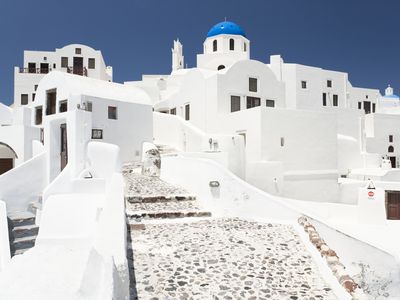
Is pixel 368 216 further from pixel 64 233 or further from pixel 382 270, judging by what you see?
pixel 64 233

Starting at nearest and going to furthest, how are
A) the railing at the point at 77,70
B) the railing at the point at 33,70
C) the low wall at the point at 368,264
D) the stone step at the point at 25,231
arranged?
the low wall at the point at 368,264, the stone step at the point at 25,231, the railing at the point at 33,70, the railing at the point at 77,70

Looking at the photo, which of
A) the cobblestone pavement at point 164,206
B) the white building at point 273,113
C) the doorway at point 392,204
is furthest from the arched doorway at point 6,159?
the doorway at point 392,204

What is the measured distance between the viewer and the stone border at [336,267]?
4.56 m

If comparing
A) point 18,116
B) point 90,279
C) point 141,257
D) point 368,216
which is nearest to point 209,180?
point 141,257

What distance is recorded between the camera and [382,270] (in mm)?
6047

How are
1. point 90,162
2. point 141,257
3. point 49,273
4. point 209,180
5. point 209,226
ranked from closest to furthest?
point 49,273 → point 141,257 → point 209,226 → point 209,180 → point 90,162

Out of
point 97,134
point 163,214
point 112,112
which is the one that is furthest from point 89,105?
point 163,214

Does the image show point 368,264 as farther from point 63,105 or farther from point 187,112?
point 63,105

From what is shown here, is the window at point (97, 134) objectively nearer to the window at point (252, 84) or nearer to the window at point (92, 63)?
the window at point (252, 84)

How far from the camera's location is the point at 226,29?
27391 mm

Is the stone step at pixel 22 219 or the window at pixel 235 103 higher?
the window at pixel 235 103

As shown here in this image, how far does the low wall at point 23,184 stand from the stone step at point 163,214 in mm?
9574

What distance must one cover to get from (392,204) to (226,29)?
1993cm

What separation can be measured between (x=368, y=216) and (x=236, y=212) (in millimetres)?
5247
